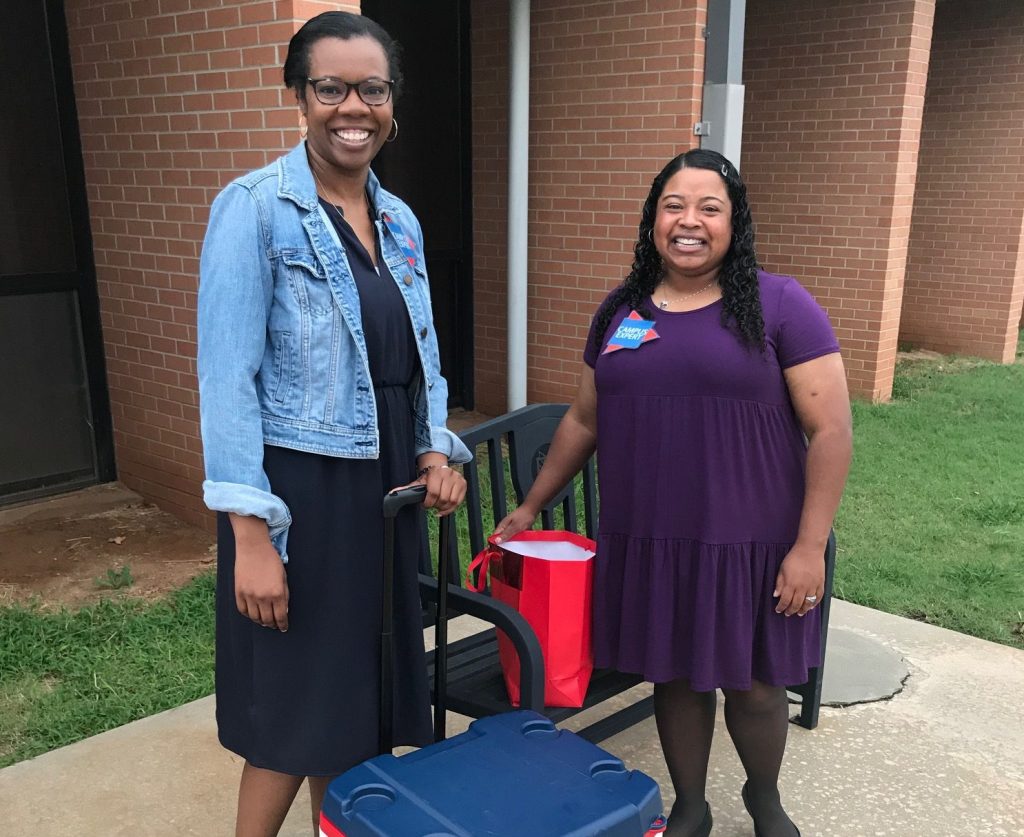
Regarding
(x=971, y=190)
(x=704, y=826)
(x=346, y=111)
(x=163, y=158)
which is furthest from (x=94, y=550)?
(x=971, y=190)

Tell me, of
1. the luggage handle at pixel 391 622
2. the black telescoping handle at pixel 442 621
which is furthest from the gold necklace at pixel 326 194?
the black telescoping handle at pixel 442 621

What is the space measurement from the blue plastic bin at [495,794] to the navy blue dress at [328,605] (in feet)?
0.84

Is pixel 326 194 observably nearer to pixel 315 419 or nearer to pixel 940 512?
pixel 315 419

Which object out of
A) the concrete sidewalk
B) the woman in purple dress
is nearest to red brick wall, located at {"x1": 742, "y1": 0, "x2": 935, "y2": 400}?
the concrete sidewalk

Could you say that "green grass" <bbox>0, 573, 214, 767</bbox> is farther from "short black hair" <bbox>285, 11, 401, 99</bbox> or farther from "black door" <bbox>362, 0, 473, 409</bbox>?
"black door" <bbox>362, 0, 473, 409</bbox>

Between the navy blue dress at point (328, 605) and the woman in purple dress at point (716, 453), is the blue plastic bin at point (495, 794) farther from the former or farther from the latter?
the woman in purple dress at point (716, 453)

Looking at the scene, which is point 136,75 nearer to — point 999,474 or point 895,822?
point 895,822

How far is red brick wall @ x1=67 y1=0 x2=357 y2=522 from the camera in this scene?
4070 mm

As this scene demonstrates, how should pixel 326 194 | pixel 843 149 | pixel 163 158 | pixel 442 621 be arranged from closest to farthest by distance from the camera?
pixel 326 194 < pixel 442 621 < pixel 163 158 < pixel 843 149

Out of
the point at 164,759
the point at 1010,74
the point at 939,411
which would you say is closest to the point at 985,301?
the point at 1010,74

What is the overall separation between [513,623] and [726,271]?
1.01 metres

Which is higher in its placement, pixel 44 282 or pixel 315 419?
pixel 315 419

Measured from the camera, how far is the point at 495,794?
168cm

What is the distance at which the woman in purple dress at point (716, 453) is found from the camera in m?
2.29
